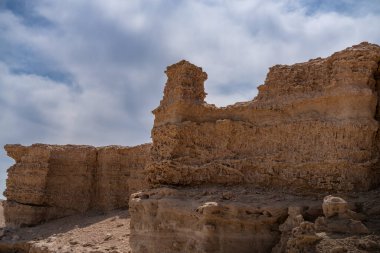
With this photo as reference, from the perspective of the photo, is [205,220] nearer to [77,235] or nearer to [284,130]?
[284,130]

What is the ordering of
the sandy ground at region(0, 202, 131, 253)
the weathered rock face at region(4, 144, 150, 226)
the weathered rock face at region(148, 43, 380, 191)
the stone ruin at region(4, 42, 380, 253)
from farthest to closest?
the weathered rock face at region(4, 144, 150, 226) → the sandy ground at region(0, 202, 131, 253) → the weathered rock face at region(148, 43, 380, 191) → the stone ruin at region(4, 42, 380, 253)

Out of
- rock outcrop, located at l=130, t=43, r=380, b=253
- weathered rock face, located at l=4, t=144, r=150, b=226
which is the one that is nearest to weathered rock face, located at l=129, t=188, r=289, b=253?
rock outcrop, located at l=130, t=43, r=380, b=253

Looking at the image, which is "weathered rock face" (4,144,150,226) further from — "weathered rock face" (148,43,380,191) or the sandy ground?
"weathered rock face" (148,43,380,191)

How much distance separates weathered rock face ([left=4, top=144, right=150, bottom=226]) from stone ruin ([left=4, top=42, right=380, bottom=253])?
8.01 metres

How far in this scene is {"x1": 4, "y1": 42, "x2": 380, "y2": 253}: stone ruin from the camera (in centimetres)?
948

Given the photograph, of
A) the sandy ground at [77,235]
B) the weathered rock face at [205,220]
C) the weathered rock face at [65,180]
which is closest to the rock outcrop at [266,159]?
the weathered rock face at [205,220]

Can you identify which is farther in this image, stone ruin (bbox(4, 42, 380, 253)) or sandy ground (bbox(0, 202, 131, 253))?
sandy ground (bbox(0, 202, 131, 253))

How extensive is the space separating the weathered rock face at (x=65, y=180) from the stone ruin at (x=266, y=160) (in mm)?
8006

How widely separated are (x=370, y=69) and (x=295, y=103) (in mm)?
1777

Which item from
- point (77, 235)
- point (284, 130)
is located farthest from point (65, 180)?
point (284, 130)

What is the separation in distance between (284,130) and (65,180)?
13.4 m

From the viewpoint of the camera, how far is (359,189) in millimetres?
9469

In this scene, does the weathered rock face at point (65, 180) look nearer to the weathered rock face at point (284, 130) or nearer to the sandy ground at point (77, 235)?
the sandy ground at point (77, 235)

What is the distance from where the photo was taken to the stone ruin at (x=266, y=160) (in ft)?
31.1
